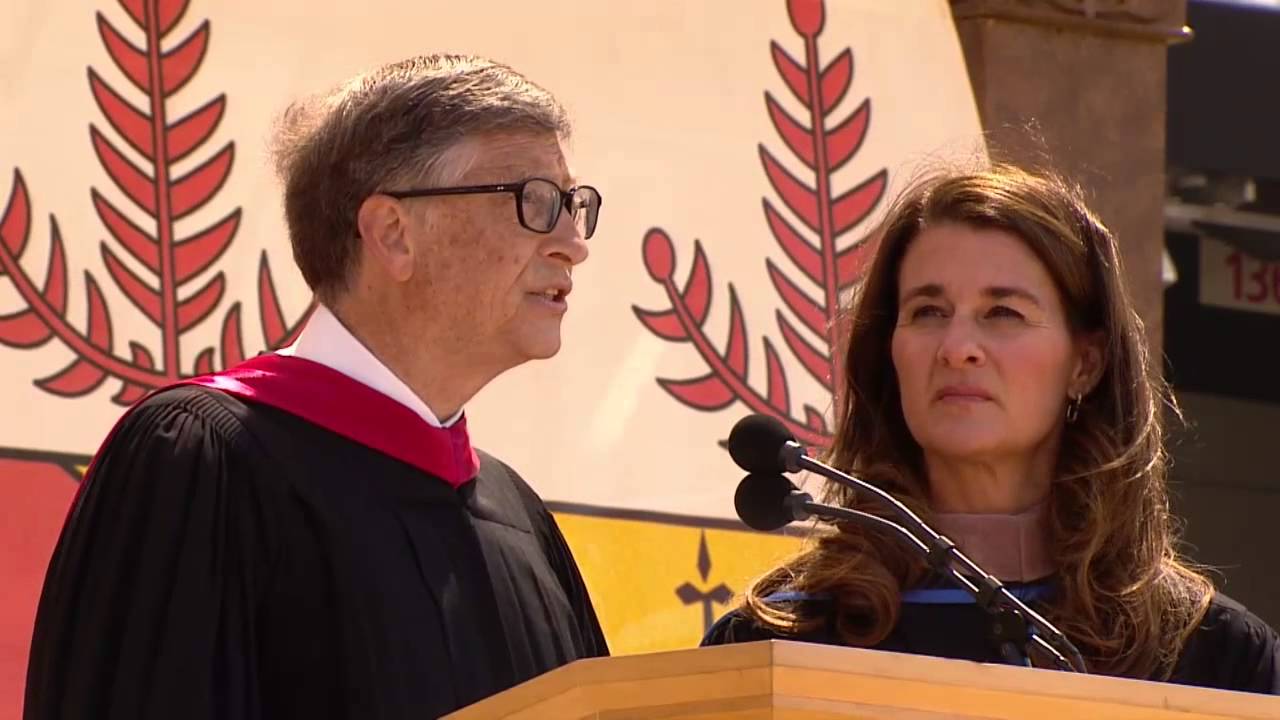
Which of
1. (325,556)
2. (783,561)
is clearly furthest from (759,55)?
(325,556)

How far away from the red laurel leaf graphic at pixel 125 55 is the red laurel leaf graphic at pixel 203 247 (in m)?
0.32

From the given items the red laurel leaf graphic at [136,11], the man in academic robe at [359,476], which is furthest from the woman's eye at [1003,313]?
the red laurel leaf graphic at [136,11]

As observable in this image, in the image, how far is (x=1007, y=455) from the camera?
4148mm

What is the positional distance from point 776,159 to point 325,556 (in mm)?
3062

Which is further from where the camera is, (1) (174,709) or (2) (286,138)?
(2) (286,138)

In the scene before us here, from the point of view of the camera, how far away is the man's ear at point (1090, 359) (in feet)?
14.0

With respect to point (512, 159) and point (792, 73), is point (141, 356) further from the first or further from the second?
point (792, 73)

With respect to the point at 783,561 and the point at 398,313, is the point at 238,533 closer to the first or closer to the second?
the point at 398,313

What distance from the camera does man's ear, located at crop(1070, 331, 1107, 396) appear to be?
4.26 metres

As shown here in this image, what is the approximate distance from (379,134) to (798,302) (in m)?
2.74

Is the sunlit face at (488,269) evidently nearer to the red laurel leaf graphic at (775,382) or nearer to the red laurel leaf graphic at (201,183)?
the red laurel leaf graphic at (201,183)

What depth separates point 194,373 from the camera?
5527mm

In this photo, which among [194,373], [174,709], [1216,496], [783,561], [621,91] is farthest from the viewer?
[1216,496]

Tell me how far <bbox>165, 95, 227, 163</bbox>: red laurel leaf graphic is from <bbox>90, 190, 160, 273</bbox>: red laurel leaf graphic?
0.18 metres
